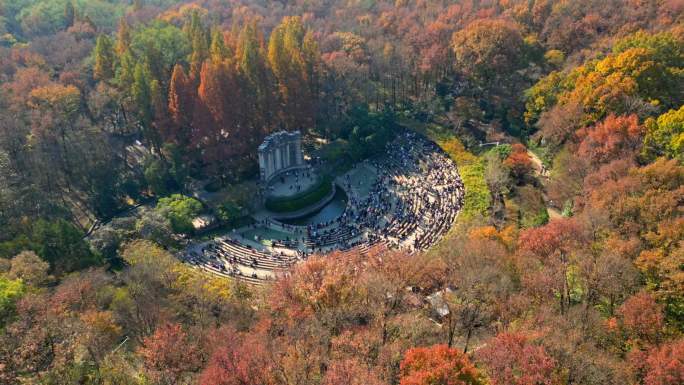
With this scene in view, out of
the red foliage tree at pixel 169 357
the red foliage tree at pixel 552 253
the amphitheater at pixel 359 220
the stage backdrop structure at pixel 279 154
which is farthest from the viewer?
the stage backdrop structure at pixel 279 154

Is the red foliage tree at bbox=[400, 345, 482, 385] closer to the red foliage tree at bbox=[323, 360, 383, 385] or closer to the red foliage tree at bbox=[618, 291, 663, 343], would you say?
the red foliage tree at bbox=[323, 360, 383, 385]

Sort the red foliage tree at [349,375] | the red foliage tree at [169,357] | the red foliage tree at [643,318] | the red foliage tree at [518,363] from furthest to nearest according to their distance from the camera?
the red foliage tree at [643,318]
the red foliage tree at [169,357]
the red foliage tree at [349,375]
the red foliage tree at [518,363]

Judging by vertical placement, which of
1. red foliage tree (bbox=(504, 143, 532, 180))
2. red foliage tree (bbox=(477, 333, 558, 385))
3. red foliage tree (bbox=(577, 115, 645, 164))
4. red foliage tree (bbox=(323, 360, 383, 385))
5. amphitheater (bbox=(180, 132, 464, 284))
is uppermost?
red foliage tree (bbox=(577, 115, 645, 164))

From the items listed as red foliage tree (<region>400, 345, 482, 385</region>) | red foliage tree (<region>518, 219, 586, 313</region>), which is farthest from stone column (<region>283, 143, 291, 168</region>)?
red foliage tree (<region>400, 345, 482, 385</region>)

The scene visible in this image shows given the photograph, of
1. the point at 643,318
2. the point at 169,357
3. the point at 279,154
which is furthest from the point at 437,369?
the point at 279,154

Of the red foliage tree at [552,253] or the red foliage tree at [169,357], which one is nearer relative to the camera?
the red foliage tree at [169,357]

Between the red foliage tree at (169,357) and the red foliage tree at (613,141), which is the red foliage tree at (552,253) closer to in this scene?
the red foliage tree at (613,141)

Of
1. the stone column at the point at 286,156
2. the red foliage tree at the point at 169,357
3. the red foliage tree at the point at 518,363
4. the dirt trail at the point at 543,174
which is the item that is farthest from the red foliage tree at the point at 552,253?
the stone column at the point at 286,156
